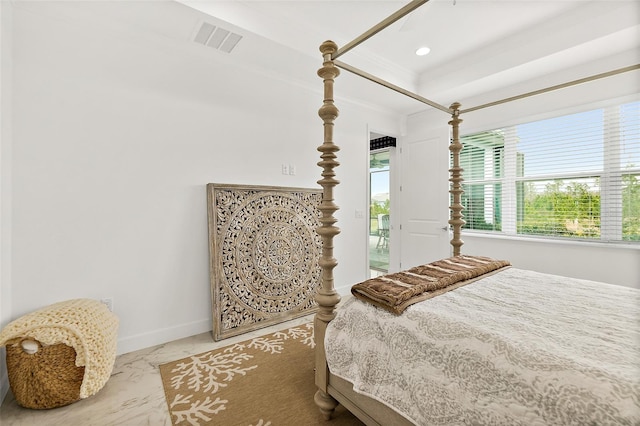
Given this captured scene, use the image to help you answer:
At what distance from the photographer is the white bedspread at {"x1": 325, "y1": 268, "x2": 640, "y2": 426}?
0.80 metres

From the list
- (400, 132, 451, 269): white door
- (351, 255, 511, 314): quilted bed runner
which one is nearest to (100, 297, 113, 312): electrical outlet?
(351, 255, 511, 314): quilted bed runner

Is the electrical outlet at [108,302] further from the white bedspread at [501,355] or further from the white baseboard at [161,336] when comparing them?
the white bedspread at [501,355]

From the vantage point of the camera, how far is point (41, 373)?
1.59m

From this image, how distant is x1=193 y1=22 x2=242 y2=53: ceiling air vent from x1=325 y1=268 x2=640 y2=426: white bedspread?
2.32 metres

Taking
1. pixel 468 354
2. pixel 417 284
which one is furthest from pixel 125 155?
pixel 468 354

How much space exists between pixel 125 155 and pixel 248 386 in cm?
197

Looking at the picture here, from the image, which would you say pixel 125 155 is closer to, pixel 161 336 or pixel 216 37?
pixel 216 37

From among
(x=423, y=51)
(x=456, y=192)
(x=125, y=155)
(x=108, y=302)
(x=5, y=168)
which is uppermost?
(x=423, y=51)

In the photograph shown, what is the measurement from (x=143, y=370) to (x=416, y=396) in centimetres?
193

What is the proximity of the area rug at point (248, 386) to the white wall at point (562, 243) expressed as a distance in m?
2.56

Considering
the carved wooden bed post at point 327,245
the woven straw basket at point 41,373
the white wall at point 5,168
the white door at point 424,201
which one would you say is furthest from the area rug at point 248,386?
the white door at point 424,201

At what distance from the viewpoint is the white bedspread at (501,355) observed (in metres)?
0.80

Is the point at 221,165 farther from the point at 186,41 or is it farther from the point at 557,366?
the point at 557,366

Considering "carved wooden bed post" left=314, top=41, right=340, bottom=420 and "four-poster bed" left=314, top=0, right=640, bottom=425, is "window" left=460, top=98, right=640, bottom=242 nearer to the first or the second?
"four-poster bed" left=314, top=0, right=640, bottom=425
